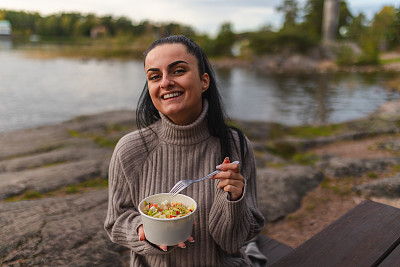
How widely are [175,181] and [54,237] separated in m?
1.67

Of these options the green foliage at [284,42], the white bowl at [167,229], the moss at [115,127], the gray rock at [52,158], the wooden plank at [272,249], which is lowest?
the moss at [115,127]

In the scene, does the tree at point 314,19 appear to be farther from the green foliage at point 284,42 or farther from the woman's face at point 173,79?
the woman's face at point 173,79

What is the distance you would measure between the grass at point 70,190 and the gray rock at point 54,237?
0.52m

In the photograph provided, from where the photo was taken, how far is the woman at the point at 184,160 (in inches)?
65.4

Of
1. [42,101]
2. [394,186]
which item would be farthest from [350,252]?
[42,101]

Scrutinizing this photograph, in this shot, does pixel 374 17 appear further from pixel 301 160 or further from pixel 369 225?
pixel 369 225

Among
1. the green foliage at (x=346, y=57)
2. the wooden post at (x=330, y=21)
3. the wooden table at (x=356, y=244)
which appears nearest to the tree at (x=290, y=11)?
the wooden post at (x=330, y=21)

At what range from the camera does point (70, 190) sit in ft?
13.6

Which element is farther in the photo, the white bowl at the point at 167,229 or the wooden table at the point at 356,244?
the wooden table at the point at 356,244

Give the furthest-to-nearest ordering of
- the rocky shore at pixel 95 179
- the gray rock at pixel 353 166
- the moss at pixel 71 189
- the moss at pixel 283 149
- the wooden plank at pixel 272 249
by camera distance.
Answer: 1. the moss at pixel 283 149
2. the gray rock at pixel 353 166
3. the moss at pixel 71 189
4. the rocky shore at pixel 95 179
5. the wooden plank at pixel 272 249

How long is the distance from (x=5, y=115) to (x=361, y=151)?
11.5 m

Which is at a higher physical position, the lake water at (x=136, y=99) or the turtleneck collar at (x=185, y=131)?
the turtleneck collar at (x=185, y=131)

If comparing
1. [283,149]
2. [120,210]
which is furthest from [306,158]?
[120,210]

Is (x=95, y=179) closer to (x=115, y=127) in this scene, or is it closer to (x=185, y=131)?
(x=185, y=131)
